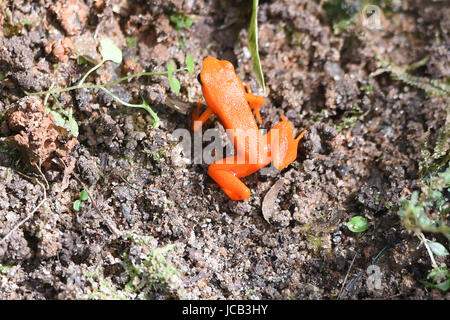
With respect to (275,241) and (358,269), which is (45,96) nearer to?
(275,241)

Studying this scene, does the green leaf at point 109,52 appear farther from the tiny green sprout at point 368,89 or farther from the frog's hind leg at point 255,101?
the tiny green sprout at point 368,89

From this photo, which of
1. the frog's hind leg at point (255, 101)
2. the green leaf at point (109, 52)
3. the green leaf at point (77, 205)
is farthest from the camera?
the frog's hind leg at point (255, 101)

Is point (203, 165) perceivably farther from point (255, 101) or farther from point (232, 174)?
point (255, 101)

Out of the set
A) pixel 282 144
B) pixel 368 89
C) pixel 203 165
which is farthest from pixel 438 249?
pixel 203 165

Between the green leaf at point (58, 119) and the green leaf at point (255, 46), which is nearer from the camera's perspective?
the green leaf at point (58, 119)

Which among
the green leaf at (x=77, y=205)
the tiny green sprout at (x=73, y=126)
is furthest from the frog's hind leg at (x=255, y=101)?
the green leaf at (x=77, y=205)

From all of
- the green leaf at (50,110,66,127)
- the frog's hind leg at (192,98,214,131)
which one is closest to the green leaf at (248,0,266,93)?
the frog's hind leg at (192,98,214,131)

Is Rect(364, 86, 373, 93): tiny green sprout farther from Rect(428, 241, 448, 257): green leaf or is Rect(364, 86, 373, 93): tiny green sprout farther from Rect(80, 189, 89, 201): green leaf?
Rect(80, 189, 89, 201): green leaf
